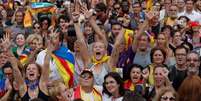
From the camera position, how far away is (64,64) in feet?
26.0

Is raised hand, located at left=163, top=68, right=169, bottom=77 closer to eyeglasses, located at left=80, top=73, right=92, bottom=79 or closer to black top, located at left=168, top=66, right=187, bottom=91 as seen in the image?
black top, located at left=168, top=66, right=187, bottom=91

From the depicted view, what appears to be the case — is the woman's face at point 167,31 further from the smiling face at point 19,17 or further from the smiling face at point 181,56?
the smiling face at point 19,17

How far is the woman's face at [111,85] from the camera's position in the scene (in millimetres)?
6707

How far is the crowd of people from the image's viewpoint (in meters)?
6.75

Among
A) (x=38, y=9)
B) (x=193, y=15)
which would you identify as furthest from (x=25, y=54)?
(x=38, y=9)

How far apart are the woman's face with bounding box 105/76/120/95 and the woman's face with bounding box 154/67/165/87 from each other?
439 millimetres

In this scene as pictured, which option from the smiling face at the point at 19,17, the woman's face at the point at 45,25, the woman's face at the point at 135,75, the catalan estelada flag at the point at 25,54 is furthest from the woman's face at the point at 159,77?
the smiling face at the point at 19,17

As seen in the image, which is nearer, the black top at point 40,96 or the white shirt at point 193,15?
the black top at point 40,96

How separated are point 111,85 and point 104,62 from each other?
0.87 metres

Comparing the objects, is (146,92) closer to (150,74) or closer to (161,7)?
(150,74)

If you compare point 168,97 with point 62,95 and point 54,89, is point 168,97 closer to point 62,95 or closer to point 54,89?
point 62,95

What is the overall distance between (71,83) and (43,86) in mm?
944

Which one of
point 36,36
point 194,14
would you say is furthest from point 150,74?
point 194,14

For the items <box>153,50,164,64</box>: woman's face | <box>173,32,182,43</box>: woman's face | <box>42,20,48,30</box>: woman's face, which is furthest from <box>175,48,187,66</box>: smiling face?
<box>42,20,48,30</box>: woman's face
